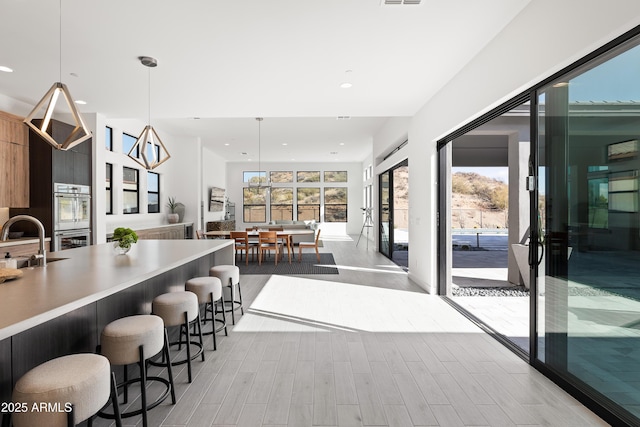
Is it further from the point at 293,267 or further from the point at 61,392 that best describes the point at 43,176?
the point at 61,392

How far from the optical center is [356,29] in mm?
3010

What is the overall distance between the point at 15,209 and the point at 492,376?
6.59 meters

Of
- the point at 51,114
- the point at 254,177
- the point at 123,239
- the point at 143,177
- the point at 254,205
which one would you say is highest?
the point at 254,177

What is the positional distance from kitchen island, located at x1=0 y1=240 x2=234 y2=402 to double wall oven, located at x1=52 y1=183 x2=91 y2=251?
2.44 metres

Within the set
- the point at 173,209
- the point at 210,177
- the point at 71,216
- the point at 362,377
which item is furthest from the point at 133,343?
the point at 210,177

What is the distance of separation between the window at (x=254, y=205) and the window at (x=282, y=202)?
1.28 ft

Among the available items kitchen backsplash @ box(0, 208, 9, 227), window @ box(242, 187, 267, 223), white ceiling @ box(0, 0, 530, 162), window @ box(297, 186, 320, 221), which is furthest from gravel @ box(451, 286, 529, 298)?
window @ box(242, 187, 267, 223)

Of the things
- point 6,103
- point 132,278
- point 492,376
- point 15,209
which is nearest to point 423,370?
point 492,376

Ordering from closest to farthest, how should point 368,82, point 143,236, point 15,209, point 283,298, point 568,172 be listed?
point 568,172, point 368,82, point 283,298, point 15,209, point 143,236

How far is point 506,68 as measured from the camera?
2977 millimetres

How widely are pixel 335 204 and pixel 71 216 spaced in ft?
34.4

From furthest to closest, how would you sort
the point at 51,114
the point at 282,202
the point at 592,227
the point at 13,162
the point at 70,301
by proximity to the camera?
the point at 282,202
the point at 13,162
the point at 51,114
the point at 592,227
the point at 70,301

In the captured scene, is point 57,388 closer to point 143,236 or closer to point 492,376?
point 492,376

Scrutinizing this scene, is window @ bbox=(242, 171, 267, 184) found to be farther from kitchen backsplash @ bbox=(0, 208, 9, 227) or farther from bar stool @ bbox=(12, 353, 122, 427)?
bar stool @ bbox=(12, 353, 122, 427)
